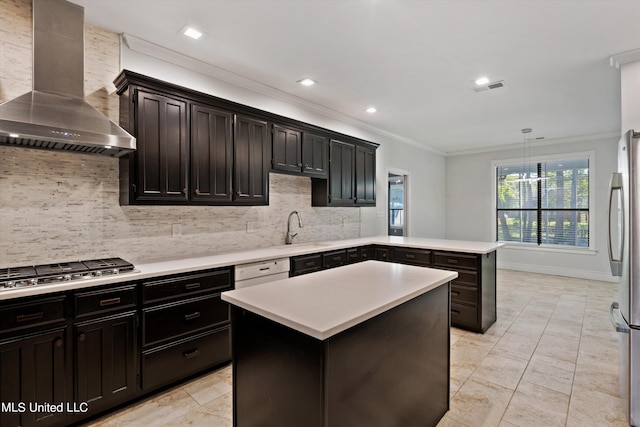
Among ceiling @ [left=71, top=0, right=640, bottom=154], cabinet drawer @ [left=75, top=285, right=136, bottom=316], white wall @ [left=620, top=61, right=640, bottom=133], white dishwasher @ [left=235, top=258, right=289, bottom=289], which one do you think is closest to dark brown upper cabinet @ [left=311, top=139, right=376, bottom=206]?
ceiling @ [left=71, top=0, right=640, bottom=154]

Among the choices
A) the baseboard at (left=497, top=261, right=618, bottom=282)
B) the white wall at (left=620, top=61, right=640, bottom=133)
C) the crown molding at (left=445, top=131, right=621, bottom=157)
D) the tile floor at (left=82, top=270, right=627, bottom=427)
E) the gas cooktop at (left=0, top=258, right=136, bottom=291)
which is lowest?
the tile floor at (left=82, top=270, right=627, bottom=427)

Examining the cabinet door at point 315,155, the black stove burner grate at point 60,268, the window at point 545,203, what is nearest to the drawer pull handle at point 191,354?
the black stove burner grate at point 60,268

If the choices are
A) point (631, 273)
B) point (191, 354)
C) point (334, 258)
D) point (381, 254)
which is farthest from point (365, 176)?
point (191, 354)

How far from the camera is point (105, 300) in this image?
2.11 m

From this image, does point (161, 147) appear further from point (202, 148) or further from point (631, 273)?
point (631, 273)

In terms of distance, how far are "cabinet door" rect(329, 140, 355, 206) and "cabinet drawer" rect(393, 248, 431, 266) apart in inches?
38.9

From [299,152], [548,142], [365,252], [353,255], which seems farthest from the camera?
[548,142]

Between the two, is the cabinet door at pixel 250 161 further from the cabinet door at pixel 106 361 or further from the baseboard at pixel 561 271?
the baseboard at pixel 561 271

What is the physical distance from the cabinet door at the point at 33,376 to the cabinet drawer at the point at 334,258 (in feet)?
8.19

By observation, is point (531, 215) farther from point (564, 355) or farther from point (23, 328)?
point (23, 328)

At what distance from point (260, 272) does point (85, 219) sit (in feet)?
4.93

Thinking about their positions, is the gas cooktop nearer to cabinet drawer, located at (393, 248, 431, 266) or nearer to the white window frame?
cabinet drawer, located at (393, 248, 431, 266)

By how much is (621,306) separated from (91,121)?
159 inches

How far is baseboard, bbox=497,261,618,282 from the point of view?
6093 millimetres
